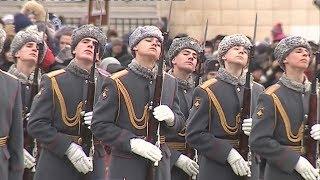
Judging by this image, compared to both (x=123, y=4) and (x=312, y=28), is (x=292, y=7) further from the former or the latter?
(x=123, y=4)

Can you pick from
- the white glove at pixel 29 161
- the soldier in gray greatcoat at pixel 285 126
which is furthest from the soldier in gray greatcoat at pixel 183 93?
the soldier in gray greatcoat at pixel 285 126

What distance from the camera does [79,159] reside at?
12.4 metres

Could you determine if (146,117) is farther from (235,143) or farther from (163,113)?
(235,143)

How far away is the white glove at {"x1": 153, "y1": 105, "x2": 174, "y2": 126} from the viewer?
11867 mm

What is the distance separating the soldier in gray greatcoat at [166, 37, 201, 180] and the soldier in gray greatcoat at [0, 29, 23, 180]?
2.06 metres

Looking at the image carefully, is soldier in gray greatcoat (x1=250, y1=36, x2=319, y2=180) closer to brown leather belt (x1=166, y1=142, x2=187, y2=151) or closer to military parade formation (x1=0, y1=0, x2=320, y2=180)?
military parade formation (x1=0, y1=0, x2=320, y2=180)

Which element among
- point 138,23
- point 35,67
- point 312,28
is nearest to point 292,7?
point 312,28

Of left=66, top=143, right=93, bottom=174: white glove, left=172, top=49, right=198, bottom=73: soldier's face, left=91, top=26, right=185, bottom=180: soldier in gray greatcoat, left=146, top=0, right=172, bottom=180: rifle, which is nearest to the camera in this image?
left=91, top=26, right=185, bottom=180: soldier in gray greatcoat

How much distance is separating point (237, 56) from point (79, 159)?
1661 millimetres

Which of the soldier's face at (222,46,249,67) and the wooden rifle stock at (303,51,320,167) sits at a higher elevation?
the soldier's face at (222,46,249,67)

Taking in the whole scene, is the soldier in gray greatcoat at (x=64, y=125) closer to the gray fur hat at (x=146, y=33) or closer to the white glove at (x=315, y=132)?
the gray fur hat at (x=146, y=33)

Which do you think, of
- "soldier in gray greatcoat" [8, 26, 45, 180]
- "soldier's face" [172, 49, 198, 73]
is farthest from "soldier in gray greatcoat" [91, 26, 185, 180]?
"soldier in gray greatcoat" [8, 26, 45, 180]

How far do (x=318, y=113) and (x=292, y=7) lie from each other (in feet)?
49.5

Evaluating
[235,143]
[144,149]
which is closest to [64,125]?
[144,149]
